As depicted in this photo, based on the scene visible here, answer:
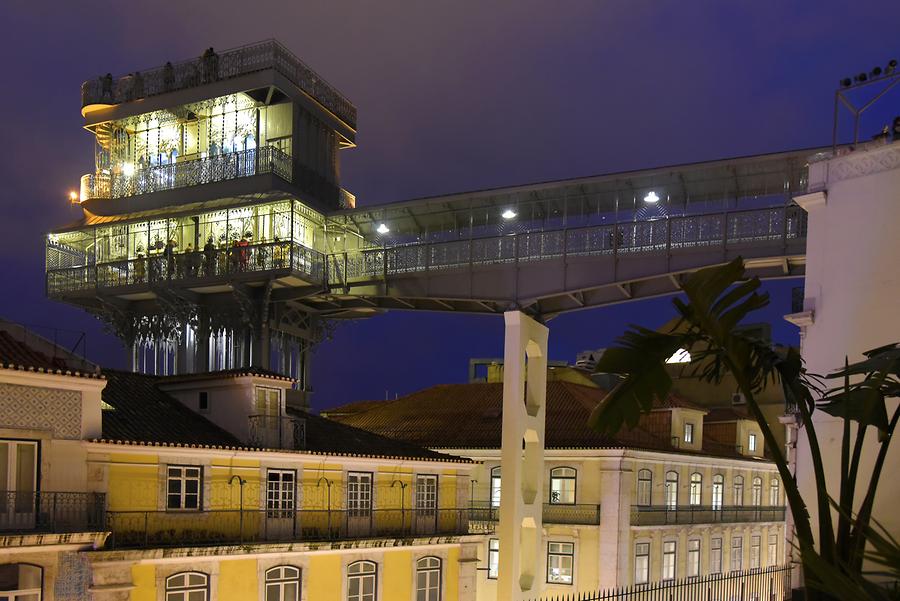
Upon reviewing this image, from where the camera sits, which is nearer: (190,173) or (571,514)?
(190,173)

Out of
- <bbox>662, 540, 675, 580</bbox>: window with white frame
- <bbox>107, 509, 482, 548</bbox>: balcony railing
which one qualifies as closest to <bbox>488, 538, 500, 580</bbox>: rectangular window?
<bbox>662, 540, 675, 580</bbox>: window with white frame

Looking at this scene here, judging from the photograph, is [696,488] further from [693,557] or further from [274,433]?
[274,433]

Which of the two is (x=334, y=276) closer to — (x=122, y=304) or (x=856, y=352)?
(x=122, y=304)

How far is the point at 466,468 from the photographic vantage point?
33250mm

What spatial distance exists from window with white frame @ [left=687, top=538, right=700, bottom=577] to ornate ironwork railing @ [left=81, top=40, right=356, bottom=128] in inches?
985

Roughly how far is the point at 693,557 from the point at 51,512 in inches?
1214

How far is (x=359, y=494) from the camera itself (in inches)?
1163

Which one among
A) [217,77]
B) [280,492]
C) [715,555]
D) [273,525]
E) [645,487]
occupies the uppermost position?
[217,77]

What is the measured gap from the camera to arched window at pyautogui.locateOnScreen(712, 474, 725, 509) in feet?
148

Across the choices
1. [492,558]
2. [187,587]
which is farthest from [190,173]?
[492,558]

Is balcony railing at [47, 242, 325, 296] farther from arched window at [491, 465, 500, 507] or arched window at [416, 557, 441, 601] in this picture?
arched window at [491, 465, 500, 507]

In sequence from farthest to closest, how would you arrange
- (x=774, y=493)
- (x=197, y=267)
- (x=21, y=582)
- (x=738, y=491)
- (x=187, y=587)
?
(x=774, y=493) < (x=738, y=491) < (x=197, y=267) < (x=187, y=587) < (x=21, y=582)

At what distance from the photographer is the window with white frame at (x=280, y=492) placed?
26.9 metres

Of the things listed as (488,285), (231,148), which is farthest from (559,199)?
(231,148)
